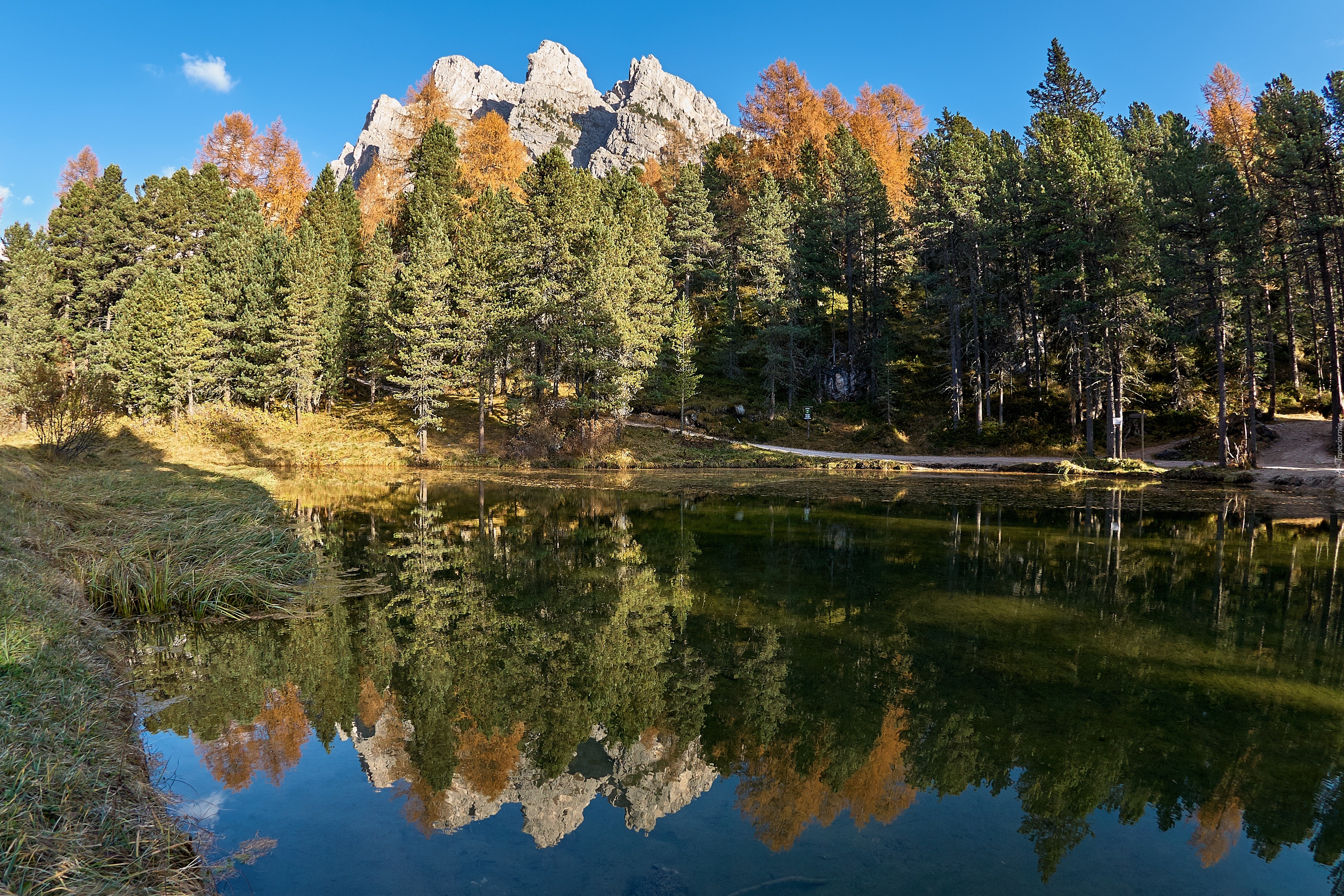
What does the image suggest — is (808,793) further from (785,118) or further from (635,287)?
(785,118)

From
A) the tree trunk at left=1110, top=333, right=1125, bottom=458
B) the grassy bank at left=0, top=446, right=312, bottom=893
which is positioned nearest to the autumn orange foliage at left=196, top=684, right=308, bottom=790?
the grassy bank at left=0, top=446, right=312, bottom=893

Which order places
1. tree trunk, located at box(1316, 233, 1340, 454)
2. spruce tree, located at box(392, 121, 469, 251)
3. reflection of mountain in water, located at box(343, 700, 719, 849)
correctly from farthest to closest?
spruce tree, located at box(392, 121, 469, 251) < tree trunk, located at box(1316, 233, 1340, 454) < reflection of mountain in water, located at box(343, 700, 719, 849)

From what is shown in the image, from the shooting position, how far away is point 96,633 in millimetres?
7980

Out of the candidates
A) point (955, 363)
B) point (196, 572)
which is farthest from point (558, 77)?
point (196, 572)

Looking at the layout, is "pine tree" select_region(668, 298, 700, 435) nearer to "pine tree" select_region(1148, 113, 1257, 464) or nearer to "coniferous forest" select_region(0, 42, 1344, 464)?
"coniferous forest" select_region(0, 42, 1344, 464)

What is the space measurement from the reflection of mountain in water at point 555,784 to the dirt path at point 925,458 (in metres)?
31.8

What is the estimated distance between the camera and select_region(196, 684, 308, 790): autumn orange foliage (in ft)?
19.4

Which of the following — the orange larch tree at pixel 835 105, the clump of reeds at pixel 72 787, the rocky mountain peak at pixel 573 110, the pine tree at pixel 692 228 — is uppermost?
the rocky mountain peak at pixel 573 110

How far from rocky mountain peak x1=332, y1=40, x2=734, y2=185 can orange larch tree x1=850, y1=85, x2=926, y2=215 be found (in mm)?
70429

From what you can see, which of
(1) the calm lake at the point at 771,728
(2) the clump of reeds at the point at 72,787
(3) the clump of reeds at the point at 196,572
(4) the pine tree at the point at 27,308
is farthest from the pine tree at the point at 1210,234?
(4) the pine tree at the point at 27,308

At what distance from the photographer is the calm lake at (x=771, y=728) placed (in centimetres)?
476

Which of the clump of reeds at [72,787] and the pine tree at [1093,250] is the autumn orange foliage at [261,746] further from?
the pine tree at [1093,250]

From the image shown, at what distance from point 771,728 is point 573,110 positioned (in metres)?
175

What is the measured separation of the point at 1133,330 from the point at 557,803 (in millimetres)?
36407
